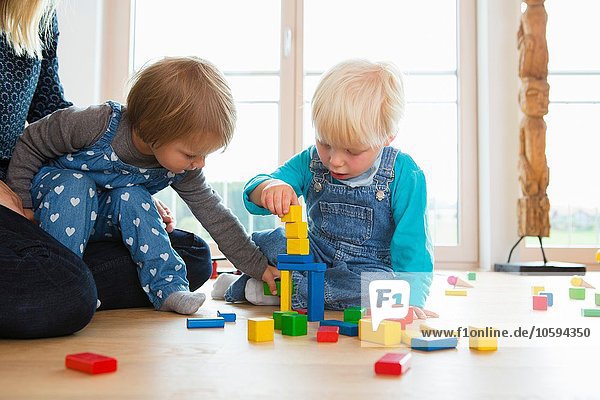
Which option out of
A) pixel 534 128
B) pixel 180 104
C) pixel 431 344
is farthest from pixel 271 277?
pixel 534 128

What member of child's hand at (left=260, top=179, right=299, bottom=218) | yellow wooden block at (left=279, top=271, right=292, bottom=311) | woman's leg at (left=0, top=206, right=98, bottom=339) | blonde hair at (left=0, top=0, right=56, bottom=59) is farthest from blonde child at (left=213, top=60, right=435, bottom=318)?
blonde hair at (left=0, top=0, right=56, bottom=59)

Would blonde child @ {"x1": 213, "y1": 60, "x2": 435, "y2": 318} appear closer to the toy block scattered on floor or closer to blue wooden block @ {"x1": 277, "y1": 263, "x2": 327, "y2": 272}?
blue wooden block @ {"x1": 277, "y1": 263, "x2": 327, "y2": 272}

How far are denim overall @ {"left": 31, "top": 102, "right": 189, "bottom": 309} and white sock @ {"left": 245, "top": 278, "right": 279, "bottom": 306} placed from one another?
149 mm

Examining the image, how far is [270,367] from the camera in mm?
767

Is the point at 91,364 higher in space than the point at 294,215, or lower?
lower

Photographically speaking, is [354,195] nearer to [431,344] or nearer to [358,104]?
[358,104]

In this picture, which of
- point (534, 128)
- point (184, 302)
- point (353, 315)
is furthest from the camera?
point (534, 128)

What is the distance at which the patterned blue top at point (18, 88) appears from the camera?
3.93ft

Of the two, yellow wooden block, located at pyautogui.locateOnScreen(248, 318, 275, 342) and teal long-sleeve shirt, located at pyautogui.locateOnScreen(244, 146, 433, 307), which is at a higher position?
teal long-sleeve shirt, located at pyautogui.locateOnScreen(244, 146, 433, 307)

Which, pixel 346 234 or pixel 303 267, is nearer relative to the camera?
pixel 303 267

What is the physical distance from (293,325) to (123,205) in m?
0.45

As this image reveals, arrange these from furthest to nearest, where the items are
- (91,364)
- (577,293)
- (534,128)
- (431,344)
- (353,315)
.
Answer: (534,128), (577,293), (353,315), (431,344), (91,364)

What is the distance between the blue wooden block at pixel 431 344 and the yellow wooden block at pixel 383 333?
4 cm

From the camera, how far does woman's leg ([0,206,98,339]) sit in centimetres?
88
